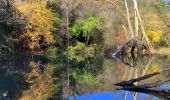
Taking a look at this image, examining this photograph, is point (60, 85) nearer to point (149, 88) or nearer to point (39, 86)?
point (39, 86)

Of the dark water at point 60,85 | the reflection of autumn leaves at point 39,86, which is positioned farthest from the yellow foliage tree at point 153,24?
the reflection of autumn leaves at point 39,86

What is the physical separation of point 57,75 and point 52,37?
17.9 metres

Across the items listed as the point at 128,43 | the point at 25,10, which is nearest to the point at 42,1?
the point at 25,10

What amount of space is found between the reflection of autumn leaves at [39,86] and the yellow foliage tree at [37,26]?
15.0m

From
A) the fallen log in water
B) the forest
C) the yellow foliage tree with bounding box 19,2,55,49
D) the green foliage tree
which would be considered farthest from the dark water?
the green foliage tree

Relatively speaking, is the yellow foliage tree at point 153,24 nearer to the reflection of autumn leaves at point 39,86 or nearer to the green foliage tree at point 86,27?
the green foliage tree at point 86,27

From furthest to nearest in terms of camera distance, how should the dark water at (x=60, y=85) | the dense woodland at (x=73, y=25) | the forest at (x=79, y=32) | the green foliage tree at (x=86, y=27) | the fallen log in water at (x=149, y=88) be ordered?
the green foliage tree at (x=86, y=27), the dense woodland at (x=73, y=25), the forest at (x=79, y=32), the dark water at (x=60, y=85), the fallen log in water at (x=149, y=88)

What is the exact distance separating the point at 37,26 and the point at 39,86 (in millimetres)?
21602

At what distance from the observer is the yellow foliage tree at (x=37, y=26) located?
3606 cm

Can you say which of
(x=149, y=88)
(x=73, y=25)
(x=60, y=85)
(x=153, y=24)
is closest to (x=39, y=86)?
(x=60, y=85)

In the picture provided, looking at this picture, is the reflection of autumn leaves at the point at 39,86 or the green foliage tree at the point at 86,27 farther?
the green foliage tree at the point at 86,27

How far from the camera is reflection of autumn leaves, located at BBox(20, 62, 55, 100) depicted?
13.6 meters

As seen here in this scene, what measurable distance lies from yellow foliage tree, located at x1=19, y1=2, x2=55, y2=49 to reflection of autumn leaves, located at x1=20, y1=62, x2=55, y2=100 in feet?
49.4

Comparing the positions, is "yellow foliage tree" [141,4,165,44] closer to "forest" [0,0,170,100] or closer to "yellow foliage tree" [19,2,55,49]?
"forest" [0,0,170,100]
